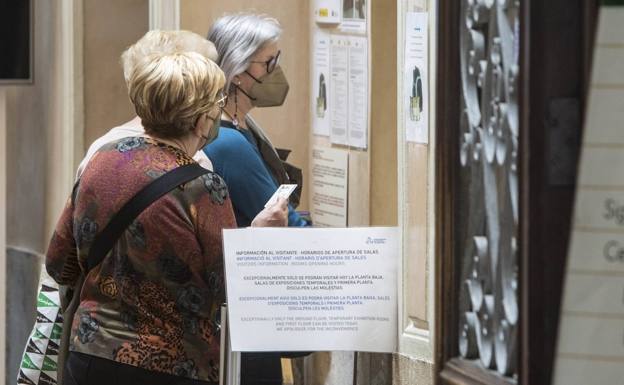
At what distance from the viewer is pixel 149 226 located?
4.38 meters

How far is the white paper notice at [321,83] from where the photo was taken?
7062mm

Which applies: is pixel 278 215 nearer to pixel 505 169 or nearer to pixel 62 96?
pixel 505 169

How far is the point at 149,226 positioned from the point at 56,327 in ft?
3.15

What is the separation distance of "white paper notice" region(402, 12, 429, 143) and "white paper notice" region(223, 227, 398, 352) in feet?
2.02

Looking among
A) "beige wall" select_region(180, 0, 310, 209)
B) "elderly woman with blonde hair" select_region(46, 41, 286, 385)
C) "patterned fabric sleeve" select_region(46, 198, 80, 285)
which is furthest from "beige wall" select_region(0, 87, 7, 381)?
"elderly woman with blonde hair" select_region(46, 41, 286, 385)

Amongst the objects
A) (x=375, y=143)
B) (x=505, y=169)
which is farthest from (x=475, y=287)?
(x=375, y=143)

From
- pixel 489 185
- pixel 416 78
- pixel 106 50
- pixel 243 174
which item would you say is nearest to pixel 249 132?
pixel 243 174

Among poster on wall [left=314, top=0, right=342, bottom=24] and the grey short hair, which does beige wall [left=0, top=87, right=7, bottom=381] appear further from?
the grey short hair

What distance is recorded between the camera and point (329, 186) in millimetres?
6988

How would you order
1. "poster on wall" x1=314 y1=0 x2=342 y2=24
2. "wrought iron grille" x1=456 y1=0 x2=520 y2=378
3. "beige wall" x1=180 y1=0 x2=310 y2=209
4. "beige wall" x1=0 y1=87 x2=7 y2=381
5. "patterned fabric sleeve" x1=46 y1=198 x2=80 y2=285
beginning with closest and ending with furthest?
"wrought iron grille" x1=456 y1=0 x2=520 y2=378 → "patterned fabric sleeve" x1=46 y1=198 x2=80 y2=285 → "poster on wall" x1=314 y1=0 x2=342 y2=24 → "beige wall" x1=180 y1=0 x2=310 y2=209 → "beige wall" x1=0 y1=87 x2=7 y2=381

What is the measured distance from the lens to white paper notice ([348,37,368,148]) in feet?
21.1

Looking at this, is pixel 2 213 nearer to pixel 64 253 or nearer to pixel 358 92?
pixel 358 92

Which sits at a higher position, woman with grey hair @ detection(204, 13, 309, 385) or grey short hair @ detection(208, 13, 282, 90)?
grey short hair @ detection(208, 13, 282, 90)

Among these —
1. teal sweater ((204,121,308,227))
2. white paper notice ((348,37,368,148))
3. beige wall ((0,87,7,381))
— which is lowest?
beige wall ((0,87,7,381))
